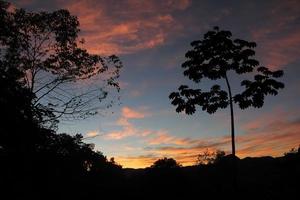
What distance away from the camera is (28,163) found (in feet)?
76.4

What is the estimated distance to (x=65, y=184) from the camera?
28391 mm

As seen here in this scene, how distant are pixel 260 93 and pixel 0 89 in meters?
15.7

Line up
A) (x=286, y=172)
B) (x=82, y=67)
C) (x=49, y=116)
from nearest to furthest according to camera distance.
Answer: (x=49, y=116) < (x=82, y=67) < (x=286, y=172)

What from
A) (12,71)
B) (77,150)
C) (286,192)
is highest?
(12,71)

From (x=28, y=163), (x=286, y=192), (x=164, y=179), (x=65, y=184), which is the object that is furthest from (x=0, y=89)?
(x=286, y=192)

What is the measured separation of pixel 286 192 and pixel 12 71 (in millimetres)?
28509

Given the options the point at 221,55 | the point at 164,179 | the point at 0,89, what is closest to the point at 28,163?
the point at 0,89

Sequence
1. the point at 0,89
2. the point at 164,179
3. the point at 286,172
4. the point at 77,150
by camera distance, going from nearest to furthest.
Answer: the point at 0,89, the point at 77,150, the point at 164,179, the point at 286,172

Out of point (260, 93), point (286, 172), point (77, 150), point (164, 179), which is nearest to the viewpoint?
point (260, 93)

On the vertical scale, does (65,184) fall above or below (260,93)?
below

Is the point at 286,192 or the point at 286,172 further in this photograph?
the point at 286,172

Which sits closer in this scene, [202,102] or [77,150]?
[202,102]

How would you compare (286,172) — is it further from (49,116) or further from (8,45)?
(8,45)

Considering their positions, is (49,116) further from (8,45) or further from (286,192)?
(286,192)
